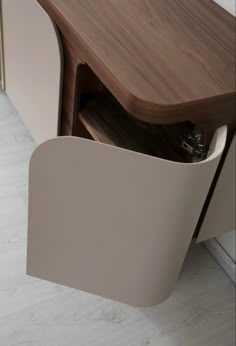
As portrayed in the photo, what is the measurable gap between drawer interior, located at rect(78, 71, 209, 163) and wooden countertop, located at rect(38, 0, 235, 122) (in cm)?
17

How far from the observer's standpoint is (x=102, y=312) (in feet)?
4.21

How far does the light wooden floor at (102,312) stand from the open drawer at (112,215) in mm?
179

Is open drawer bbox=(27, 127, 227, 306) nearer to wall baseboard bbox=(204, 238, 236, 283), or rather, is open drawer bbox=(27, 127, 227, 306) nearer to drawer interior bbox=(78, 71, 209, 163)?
drawer interior bbox=(78, 71, 209, 163)

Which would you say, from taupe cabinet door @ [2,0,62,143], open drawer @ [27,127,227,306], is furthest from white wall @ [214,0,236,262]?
taupe cabinet door @ [2,0,62,143]

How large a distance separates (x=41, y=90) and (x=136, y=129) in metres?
0.32

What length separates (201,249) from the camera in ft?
4.83

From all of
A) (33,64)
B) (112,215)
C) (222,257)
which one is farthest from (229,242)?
(33,64)

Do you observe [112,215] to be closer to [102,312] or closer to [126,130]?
[126,130]

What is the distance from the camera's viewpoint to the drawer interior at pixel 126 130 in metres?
1.08

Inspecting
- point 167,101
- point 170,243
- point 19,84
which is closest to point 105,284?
point 170,243

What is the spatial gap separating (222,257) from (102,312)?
38cm

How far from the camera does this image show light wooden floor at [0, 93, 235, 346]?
1.23m

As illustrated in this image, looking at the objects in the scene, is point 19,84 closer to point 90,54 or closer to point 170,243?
point 90,54

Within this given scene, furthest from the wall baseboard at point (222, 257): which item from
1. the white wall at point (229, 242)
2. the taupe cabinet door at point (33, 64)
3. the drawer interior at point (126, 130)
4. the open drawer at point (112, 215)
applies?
the taupe cabinet door at point (33, 64)
